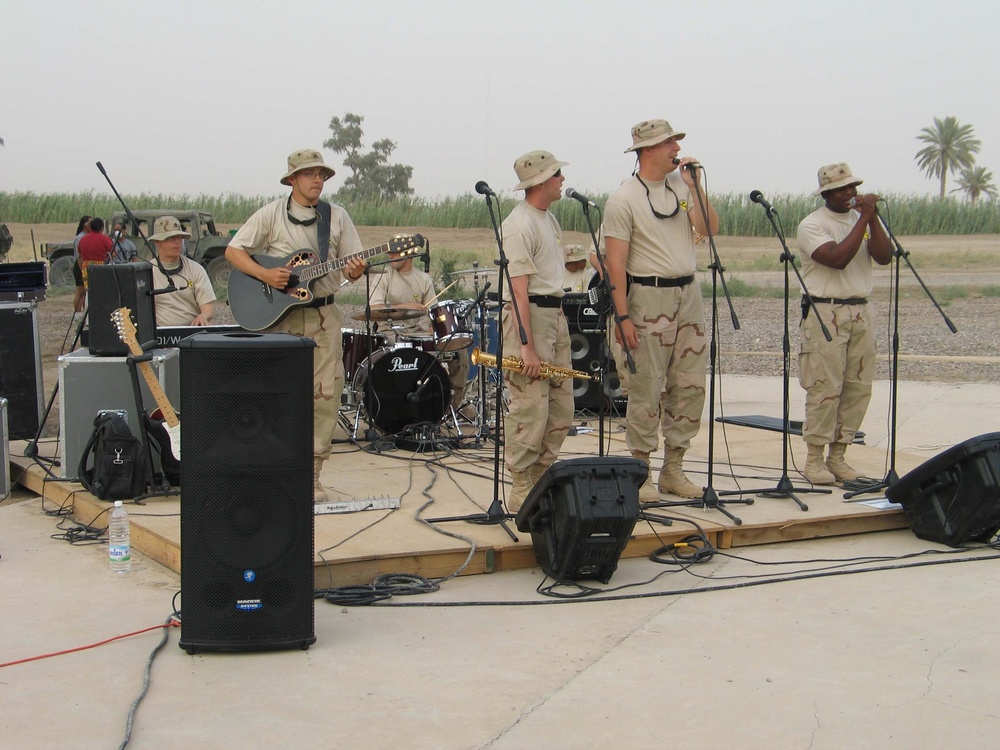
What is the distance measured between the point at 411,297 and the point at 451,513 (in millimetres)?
3841

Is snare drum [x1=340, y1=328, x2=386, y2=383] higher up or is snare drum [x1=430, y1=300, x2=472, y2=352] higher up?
snare drum [x1=430, y1=300, x2=472, y2=352]

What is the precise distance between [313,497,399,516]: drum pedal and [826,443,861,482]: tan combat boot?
287cm

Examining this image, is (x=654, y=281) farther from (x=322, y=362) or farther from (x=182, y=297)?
(x=182, y=297)

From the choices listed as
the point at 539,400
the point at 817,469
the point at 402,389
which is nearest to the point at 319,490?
the point at 539,400

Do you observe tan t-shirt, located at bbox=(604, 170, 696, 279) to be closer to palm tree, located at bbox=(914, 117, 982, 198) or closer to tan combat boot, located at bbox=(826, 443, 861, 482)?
tan combat boot, located at bbox=(826, 443, 861, 482)

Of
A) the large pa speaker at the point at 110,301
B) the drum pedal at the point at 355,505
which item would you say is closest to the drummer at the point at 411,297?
the large pa speaker at the point at 110,301

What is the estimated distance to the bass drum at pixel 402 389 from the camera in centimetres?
873

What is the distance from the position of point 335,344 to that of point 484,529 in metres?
1.48

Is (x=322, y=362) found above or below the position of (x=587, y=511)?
above

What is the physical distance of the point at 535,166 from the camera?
5949mm

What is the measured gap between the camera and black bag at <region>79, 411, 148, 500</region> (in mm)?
6516

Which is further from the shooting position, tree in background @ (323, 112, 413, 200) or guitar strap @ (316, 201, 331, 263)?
tree in background @ (323, 112, 413, 200)

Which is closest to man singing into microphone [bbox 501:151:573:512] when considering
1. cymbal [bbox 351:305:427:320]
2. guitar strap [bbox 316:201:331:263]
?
guitar strap [bbox 316:201:331:263]

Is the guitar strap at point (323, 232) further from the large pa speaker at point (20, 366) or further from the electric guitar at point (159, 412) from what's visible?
the large pa speaker at point (20, 366)
